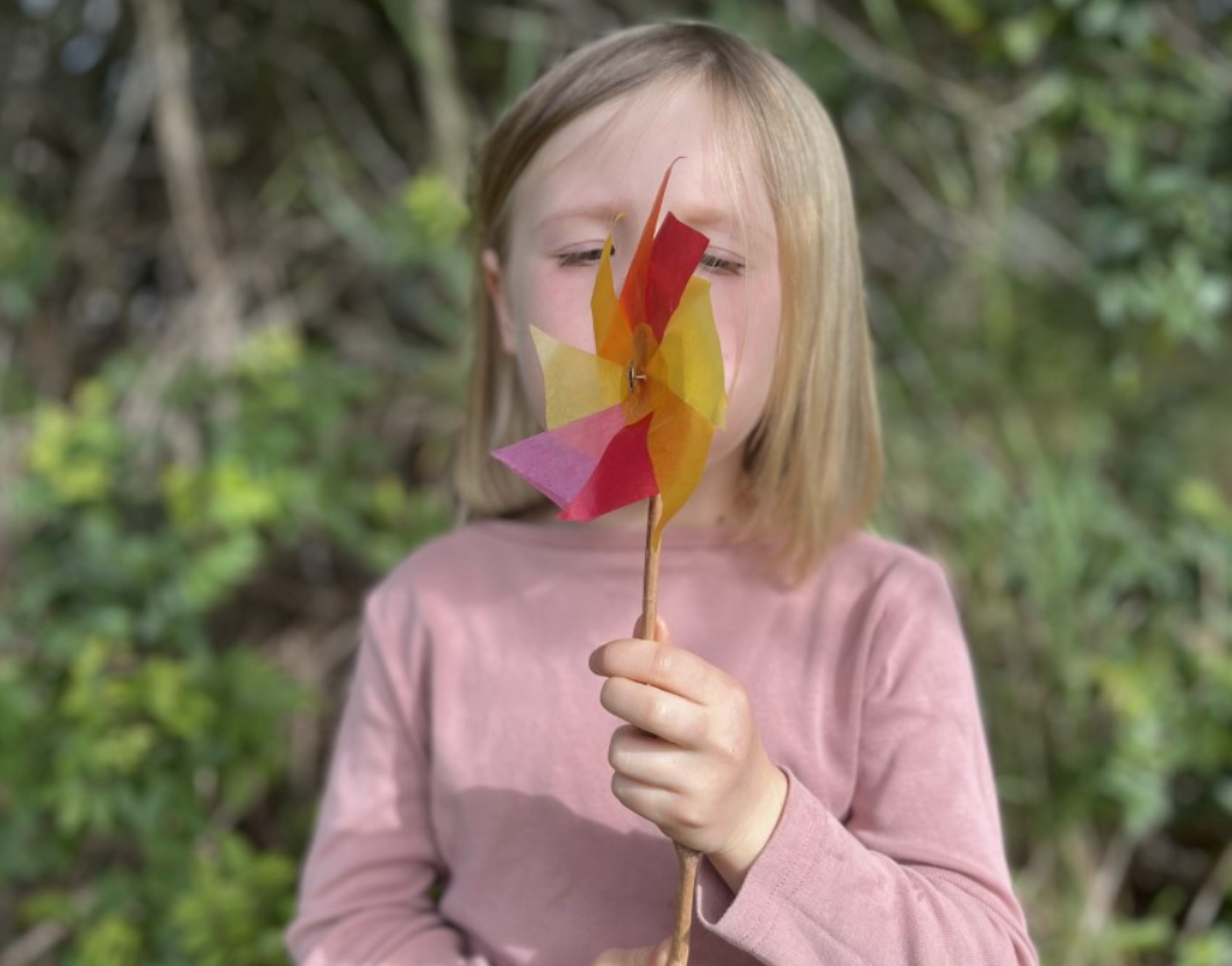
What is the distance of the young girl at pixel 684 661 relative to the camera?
708 mm

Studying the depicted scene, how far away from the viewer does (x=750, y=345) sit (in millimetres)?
781

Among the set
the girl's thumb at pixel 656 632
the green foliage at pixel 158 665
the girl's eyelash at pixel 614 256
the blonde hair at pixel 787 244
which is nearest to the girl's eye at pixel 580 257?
the girl's eyelash at pixel 614 256

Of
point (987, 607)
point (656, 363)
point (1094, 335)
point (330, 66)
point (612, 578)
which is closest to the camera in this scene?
point (656, 363)

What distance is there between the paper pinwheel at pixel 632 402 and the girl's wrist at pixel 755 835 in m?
0.18

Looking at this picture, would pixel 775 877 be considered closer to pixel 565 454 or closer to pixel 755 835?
pixel 755 835

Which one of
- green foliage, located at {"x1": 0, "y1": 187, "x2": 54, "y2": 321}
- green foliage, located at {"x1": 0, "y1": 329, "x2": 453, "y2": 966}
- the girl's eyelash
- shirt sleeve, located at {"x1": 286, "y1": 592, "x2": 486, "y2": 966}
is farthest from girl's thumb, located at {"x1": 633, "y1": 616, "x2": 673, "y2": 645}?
green foliage, located at {"x1": 0, "y1": 187, "x2": 54, "y2": 321}

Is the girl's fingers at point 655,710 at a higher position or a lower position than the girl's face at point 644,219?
lower

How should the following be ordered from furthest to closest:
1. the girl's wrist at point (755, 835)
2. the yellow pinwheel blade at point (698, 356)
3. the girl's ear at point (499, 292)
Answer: the girl's ear at point (499, 292) → the girl's wrist at point (755, 835) → the yellow pinwheel blade at point (698, 356)

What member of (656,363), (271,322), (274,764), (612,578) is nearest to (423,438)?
(271,322)

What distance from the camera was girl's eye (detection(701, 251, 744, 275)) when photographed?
749 millimetres

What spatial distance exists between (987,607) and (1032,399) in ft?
1.70

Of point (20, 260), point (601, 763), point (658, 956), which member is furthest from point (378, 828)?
point (20, 260)

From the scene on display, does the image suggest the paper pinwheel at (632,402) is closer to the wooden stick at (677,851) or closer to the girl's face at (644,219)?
the wooden stick at (677,851)

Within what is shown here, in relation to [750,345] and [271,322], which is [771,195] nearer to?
[750,345]
